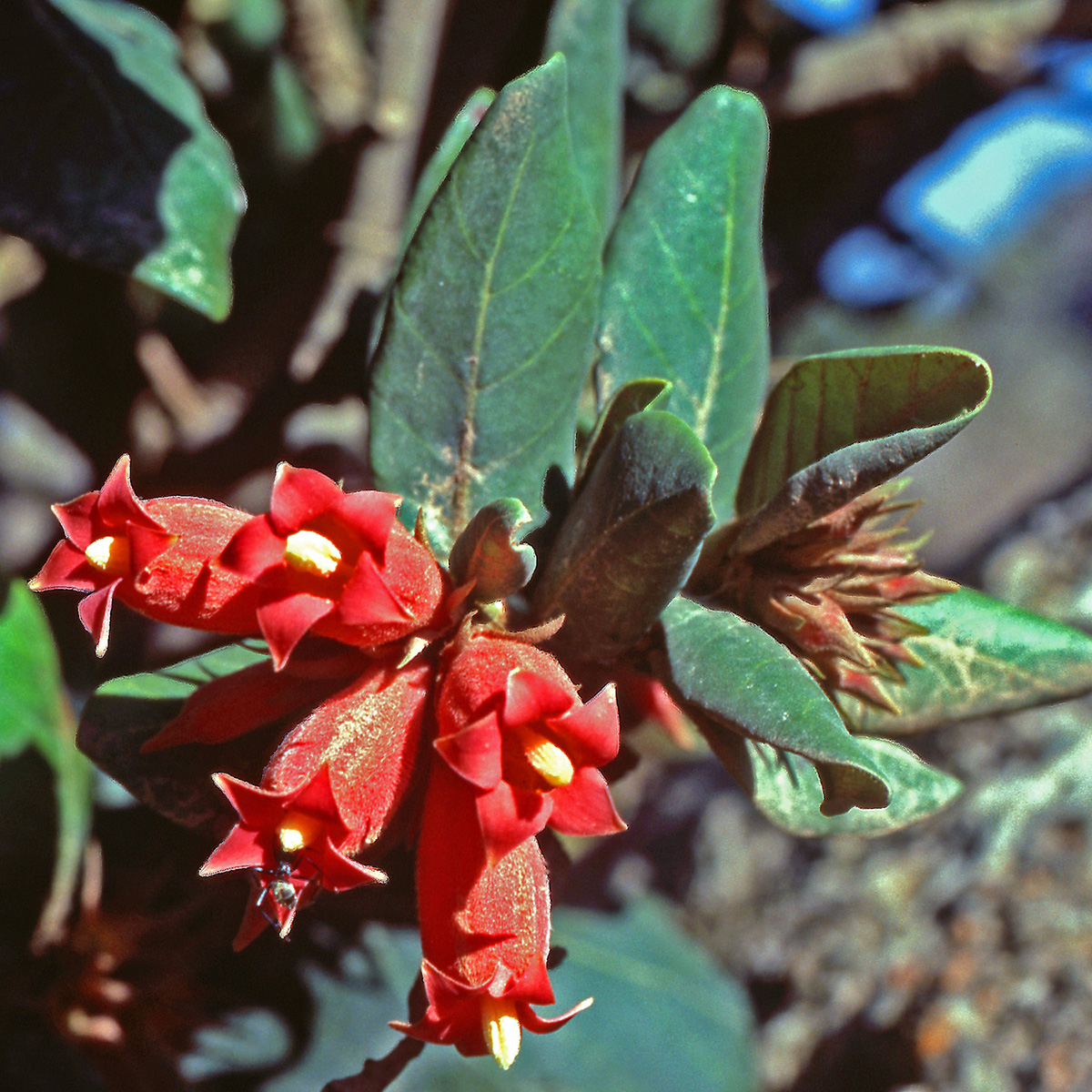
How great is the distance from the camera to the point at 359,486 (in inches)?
74.1

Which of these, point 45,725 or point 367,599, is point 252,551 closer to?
point 367,599

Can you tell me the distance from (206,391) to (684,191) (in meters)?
1.10

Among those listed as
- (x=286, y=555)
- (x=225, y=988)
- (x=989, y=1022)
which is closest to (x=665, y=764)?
(x=989, y=1022)

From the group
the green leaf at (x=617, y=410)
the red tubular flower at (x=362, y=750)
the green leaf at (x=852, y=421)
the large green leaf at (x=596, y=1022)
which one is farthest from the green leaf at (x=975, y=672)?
the large green leaf at (x=596, y=1022)

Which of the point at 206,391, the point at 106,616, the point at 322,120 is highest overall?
the point at 322,120

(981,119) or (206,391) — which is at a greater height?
(981,119)

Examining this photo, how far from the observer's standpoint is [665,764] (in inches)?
101

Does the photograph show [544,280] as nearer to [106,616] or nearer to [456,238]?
[456,238]

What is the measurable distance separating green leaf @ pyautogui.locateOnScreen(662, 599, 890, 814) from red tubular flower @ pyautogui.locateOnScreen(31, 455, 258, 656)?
365 millimetres

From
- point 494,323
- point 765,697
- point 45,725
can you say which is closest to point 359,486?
point 45,725

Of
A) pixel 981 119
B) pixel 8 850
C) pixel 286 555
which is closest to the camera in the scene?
pixel 286 555

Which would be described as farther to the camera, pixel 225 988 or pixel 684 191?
pixel 225 988

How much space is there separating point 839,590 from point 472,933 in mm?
453

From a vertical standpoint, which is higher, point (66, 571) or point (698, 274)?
point (698, 274)
